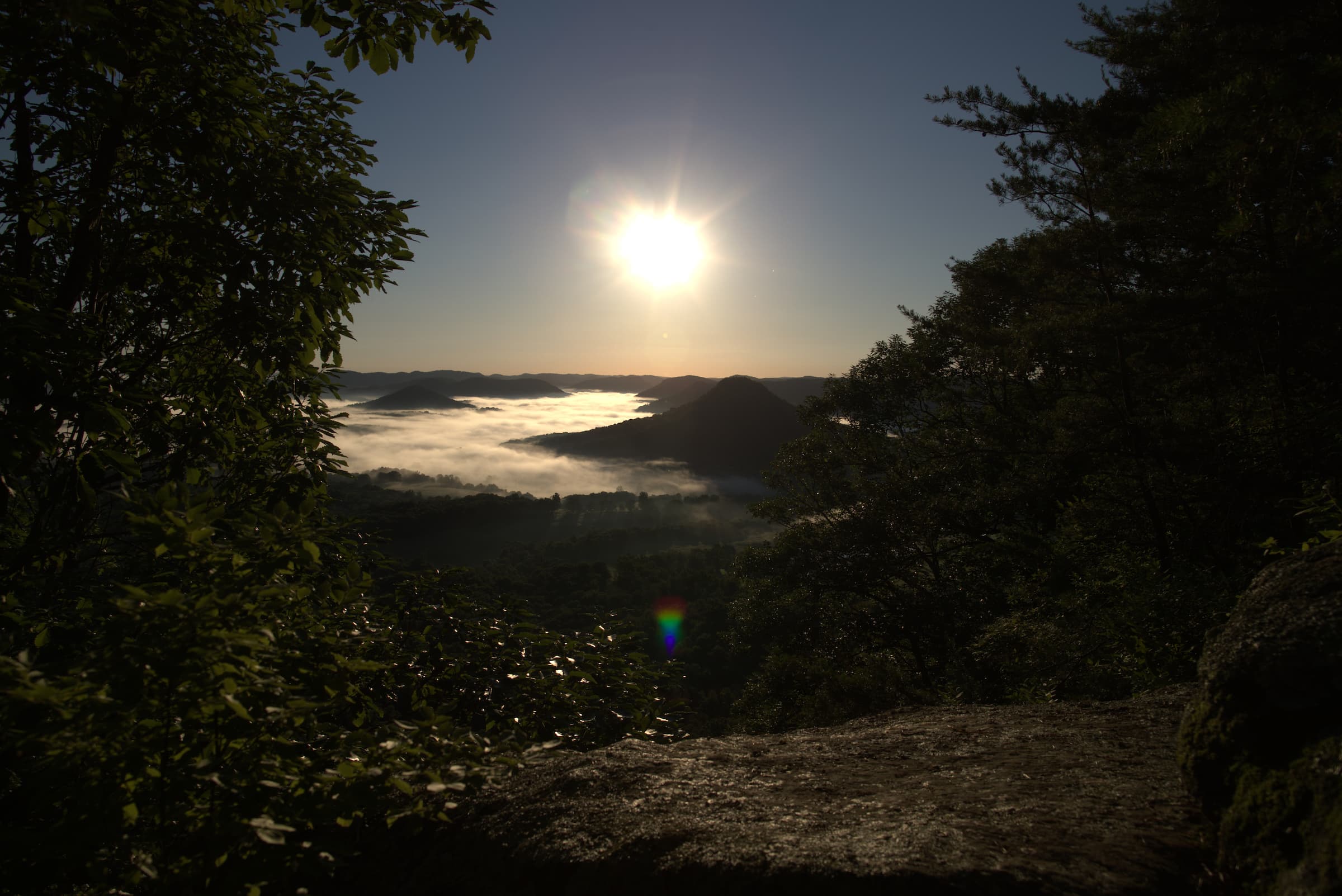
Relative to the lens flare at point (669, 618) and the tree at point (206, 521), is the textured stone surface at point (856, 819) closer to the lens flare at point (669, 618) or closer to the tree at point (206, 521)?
the tree at point (206, 521)

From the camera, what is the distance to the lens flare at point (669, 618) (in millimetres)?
52781

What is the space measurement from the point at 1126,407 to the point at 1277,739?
40.6ft

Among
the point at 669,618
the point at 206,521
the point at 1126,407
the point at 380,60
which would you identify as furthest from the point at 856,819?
the point at 669,618

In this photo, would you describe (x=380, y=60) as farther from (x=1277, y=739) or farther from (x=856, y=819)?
(x=1277, y=739)

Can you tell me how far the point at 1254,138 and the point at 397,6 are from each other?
6.17 metres

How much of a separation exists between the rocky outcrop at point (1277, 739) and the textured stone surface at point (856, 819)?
0.73 ft

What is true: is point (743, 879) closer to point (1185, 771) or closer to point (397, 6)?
point (1185, 771)

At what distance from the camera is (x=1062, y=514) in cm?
1295

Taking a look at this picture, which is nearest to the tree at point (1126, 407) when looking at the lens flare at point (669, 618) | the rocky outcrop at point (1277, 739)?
the rocky outcrop at point (1277, 739)

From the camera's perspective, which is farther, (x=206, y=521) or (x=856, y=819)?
(x=856, y=819)

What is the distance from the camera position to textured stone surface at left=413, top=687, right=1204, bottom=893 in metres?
2.28

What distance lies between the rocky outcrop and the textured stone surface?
22 cm

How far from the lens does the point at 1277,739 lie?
224cm

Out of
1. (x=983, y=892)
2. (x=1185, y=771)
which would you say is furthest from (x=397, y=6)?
(x=1185, y=771)
